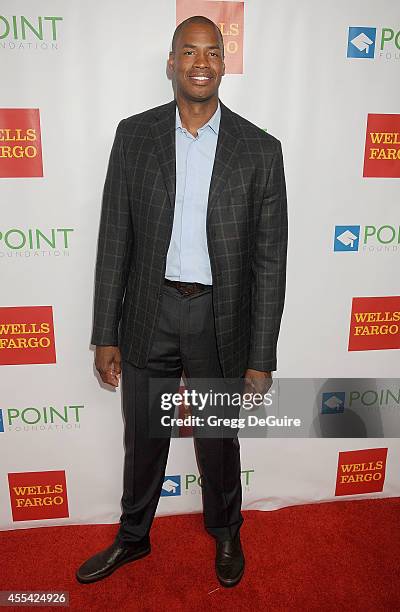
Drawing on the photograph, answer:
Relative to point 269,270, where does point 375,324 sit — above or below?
below

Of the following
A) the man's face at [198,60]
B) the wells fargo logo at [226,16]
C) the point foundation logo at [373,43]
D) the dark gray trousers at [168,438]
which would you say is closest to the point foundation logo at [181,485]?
the dark gray trousers at [168,438]

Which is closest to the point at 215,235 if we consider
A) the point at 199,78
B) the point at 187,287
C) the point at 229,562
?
the point at 187,287

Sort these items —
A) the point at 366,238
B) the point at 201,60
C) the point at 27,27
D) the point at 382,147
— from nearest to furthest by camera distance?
the point at 201,60 → the point at 27,27 → the point at 382,147 → the point at 366,238

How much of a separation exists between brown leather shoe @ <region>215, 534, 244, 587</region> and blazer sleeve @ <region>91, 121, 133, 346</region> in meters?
0.98

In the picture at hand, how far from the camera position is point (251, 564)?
2189mm

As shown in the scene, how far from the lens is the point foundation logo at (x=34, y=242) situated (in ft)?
6.94

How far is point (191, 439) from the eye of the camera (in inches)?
97.1

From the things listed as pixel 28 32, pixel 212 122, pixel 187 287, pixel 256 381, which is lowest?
pixel 256 381

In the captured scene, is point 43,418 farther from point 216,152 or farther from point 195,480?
point 216,152

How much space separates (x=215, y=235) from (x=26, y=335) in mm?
981

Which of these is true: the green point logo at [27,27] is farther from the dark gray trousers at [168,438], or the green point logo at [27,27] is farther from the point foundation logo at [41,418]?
the point foundation logo at [41,418]

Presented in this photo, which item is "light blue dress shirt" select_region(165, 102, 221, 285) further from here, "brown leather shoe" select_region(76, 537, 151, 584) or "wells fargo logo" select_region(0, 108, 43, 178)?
"brown leather shoe" select_region(76, 537, 151, 584)

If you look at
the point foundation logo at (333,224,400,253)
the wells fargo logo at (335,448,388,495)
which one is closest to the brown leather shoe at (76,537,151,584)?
the wells fargo logo at (335,448,388,495)

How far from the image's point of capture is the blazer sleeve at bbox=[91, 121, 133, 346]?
1.82 m
